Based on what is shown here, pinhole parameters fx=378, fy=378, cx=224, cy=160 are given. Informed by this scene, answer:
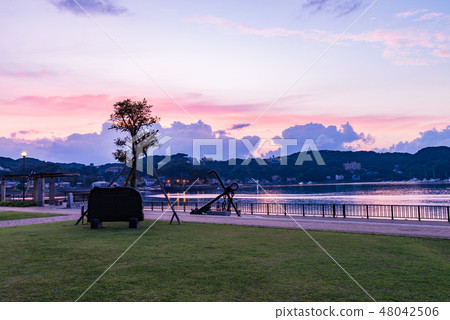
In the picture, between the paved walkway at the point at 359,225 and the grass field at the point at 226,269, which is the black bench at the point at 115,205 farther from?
the paved walkway at the point at 359,225

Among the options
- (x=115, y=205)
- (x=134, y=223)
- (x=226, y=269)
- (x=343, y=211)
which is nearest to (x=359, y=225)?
(x=343, y=211)

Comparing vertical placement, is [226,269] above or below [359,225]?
above

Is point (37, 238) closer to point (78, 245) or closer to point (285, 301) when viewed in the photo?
point (78, 245)

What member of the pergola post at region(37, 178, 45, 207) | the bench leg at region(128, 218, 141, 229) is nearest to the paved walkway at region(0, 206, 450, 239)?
the bench leg at region(128, 218, 141, 229)

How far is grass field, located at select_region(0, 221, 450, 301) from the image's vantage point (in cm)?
681

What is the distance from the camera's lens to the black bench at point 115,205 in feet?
61.6

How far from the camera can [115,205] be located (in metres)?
18.9

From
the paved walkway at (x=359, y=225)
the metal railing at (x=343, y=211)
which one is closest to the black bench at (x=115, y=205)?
the paved walkway at (x=359, y=225)

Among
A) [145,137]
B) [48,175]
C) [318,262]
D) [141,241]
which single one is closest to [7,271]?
[141,241]

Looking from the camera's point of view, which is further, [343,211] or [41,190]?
[41,190]

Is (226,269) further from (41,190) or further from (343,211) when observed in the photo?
(41,190)

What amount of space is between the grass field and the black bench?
165 inches

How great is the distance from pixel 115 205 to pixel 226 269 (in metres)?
11.5

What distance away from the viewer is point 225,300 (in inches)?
254
